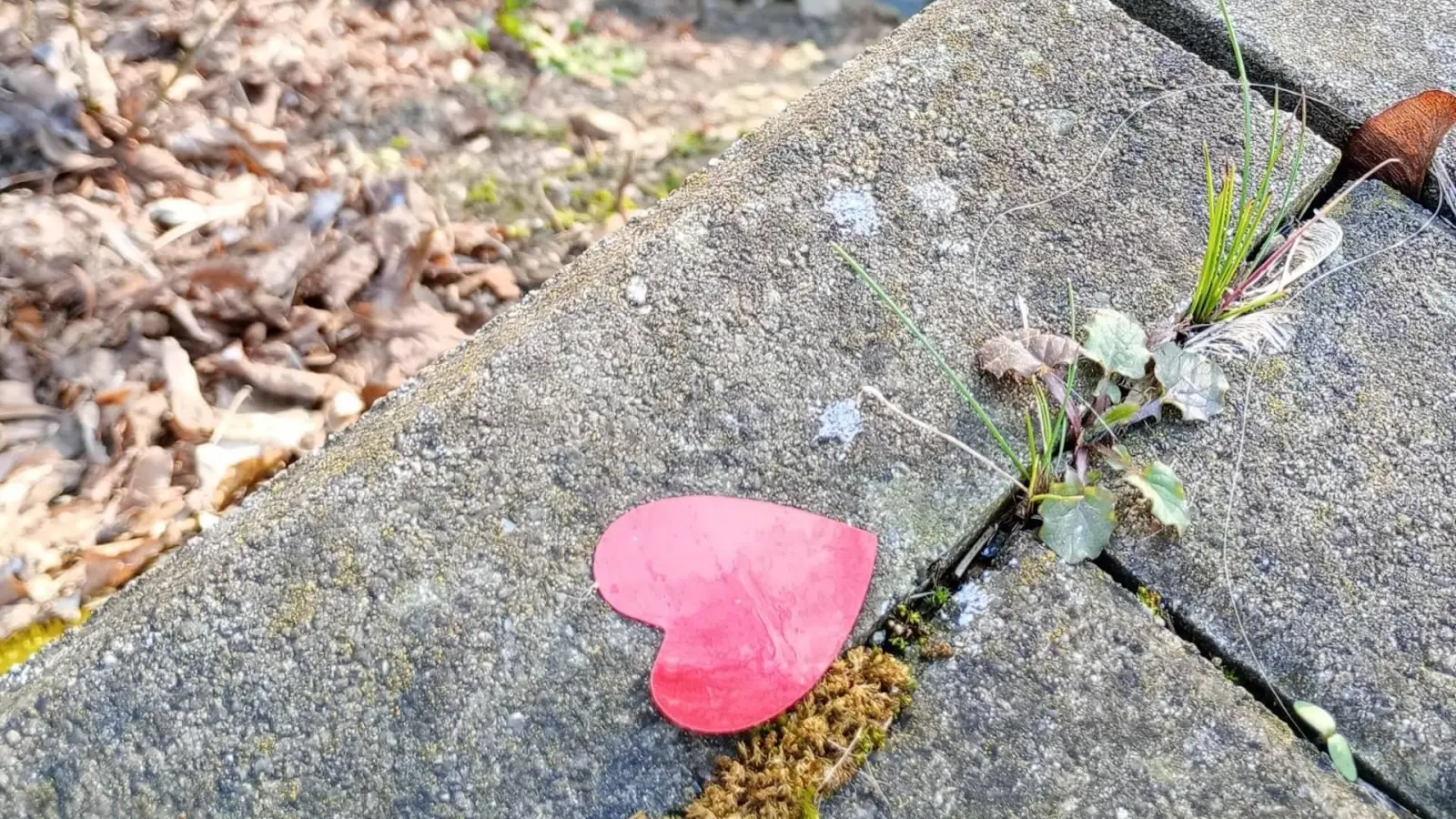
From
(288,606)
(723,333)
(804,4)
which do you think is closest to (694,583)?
(723,333)

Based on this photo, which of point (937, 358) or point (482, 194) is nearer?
point (937, 358)

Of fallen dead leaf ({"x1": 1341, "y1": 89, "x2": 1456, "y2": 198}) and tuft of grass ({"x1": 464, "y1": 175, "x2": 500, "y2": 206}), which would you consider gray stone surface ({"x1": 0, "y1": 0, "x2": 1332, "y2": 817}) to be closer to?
fallen dead leaf ({"x1": 1341, "y1": 89, "x2": 1456, "y2": 198})

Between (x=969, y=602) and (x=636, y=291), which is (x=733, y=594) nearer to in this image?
(x=969, y=602)

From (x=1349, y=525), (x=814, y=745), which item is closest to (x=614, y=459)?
(x=814, y=745)

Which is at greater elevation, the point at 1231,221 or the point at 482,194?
the point at 1231,221

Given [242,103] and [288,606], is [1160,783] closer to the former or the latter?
[288,606]

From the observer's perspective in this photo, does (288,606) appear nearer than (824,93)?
Yes

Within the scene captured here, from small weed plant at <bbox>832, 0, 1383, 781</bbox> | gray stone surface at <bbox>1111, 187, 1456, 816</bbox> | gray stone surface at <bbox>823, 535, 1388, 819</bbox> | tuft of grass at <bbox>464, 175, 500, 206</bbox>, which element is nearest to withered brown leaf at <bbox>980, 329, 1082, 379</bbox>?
small weed plant at <bbox>832, 0, 1383, 781</bbox>
